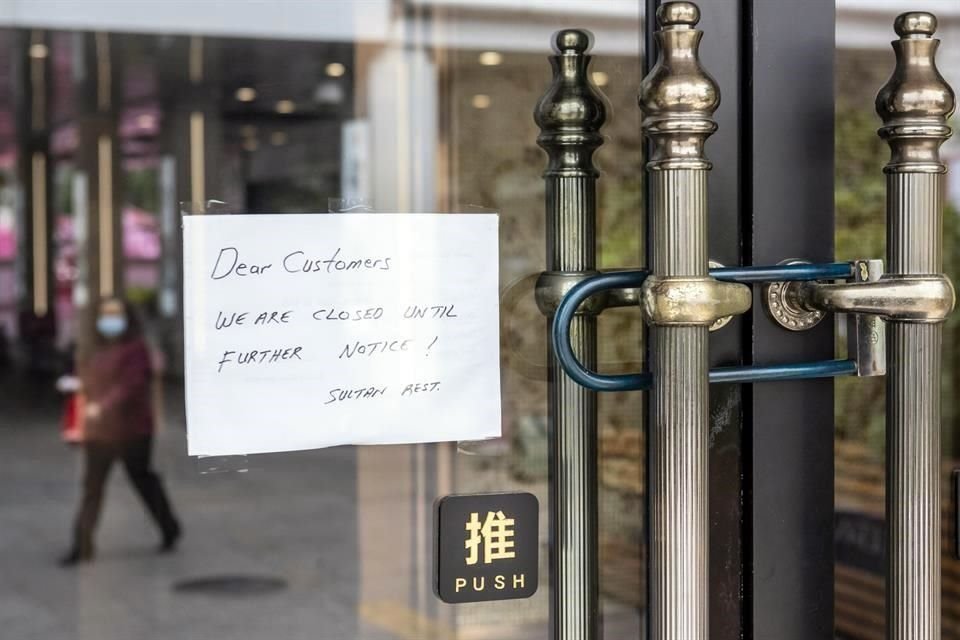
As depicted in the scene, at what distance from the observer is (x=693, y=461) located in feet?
2.34

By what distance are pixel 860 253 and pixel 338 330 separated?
45cm

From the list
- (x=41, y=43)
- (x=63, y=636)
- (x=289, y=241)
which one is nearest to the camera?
(x=289, y=241)

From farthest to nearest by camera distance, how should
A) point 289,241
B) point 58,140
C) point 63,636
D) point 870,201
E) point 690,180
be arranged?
point 58,140 < point 63,636 < point 870,201 < point 289,241 < point 690,180

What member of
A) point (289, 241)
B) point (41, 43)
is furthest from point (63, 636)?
point (41, 43)

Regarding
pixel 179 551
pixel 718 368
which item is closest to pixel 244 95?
pixel 179 551

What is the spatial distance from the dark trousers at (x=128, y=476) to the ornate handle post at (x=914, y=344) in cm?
491

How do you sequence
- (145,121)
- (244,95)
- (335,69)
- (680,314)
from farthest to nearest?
(145,121)
(244,95)
(335,69)
(680,314)

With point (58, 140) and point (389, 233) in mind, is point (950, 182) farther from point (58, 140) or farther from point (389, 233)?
point (58, 140)

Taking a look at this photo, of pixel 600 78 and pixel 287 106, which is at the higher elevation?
pixel 287 106

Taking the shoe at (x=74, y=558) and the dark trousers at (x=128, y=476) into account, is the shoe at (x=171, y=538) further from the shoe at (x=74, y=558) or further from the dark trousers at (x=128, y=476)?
the shoe at (x=74, y=558)

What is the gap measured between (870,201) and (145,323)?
676 cm

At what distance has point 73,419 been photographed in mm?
6586

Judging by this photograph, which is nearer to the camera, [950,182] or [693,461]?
[693,461]

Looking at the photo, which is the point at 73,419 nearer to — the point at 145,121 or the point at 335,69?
the point at 145,121
